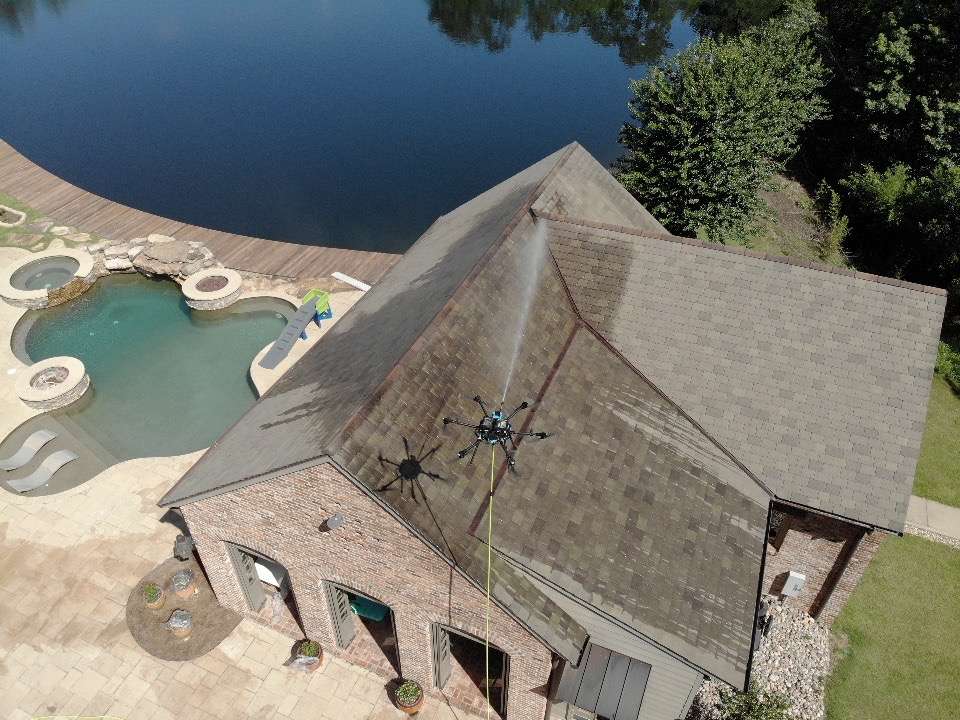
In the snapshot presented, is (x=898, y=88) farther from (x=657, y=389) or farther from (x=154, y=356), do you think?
(x=154, y=356)

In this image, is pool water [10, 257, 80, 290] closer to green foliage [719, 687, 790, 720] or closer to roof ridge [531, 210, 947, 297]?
roof ridge [531, 210, 947, 297]

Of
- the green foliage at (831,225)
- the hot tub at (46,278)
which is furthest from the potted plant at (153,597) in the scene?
the green foliage at (831,225)

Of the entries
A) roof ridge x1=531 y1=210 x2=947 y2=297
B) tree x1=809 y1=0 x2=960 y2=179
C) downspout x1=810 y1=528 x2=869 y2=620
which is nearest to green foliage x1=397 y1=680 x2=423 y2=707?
downspout x1=810 y1=528 x2=869 y2=620

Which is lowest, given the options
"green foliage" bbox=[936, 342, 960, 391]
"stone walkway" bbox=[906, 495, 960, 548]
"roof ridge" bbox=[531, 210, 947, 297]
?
"stone walkway" bbox=[906, 495, 960, 548]

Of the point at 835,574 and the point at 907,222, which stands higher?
the point at 907,222

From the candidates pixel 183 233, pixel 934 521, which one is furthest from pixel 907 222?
pixel 183 233

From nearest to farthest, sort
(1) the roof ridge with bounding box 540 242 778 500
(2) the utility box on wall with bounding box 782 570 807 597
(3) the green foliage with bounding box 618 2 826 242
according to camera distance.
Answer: (1) the roof ridge with bounding box 540 242 778 500
(2) the utility box on wall with bounding box 782 570 807 597
(3) the green foliage with bounding box 618 2 826 242

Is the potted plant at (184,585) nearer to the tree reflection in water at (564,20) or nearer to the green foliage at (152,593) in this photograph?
the green foliage at (152,593)
